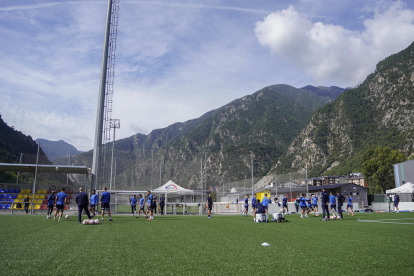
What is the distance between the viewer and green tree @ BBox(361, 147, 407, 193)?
71062 millimetres

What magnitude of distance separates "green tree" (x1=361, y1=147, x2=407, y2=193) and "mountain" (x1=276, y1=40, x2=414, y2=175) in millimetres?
15828

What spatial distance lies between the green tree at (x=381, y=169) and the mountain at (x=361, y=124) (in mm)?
15828

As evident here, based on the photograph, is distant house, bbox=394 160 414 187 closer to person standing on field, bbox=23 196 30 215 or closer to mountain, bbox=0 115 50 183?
person standing on field, bbox=23 196 30 215

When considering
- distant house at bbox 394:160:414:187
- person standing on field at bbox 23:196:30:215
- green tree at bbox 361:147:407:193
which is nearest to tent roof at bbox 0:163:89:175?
person standing on field at bbox 23:196:30:215

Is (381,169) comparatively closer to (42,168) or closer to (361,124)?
(361,124)

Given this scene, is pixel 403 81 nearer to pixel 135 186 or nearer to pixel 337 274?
pixel 135 186

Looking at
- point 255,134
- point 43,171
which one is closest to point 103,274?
point 43,171

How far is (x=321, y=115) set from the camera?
132 metres

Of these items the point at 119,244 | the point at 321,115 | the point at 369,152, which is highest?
the point at 321,115

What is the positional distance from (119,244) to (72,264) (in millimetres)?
2583

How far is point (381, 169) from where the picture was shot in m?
71.7

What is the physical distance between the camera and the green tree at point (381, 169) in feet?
233

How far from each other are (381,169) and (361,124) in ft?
136

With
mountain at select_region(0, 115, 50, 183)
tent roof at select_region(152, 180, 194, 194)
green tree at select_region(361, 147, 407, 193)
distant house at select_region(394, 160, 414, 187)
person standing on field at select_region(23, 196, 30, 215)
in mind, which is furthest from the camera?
green tree at select_region(361, 147, 407, 193)
